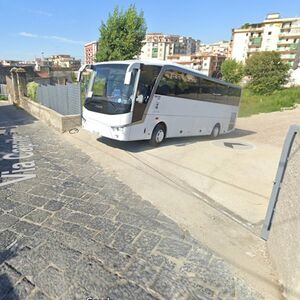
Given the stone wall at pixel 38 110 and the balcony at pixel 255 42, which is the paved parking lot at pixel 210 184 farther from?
the balcony at pixel 255 42

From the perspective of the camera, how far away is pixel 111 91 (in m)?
6.56

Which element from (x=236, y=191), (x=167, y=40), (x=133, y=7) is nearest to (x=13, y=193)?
(x=236, y=191)

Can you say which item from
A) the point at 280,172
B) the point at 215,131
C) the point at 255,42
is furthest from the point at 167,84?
the point at 255,42

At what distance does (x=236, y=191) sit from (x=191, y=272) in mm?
2631

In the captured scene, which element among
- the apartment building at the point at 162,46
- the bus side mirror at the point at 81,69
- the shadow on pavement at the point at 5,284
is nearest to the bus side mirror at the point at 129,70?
the bus side mirror at the point at 81,69

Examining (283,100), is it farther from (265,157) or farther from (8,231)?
(8,231)

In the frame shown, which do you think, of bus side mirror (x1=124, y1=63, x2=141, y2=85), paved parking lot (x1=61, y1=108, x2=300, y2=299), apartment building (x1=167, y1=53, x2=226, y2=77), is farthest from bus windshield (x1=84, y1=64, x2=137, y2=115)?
apartment building (x1=167, y1=53, x2=226, y2=77)

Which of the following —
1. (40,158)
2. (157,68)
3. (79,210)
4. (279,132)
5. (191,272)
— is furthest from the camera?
(279,132)

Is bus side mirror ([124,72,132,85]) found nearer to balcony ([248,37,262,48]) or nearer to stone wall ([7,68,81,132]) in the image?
stone wall ([7,68,81,132])

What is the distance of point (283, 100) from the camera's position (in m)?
25.3

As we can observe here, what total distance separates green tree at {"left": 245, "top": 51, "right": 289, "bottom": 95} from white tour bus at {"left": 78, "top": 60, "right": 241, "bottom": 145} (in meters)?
27.3

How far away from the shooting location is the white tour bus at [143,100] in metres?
6.31

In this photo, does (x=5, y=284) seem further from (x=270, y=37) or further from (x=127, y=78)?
(x=270, y=37)

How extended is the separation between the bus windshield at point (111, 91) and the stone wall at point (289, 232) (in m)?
4.50
